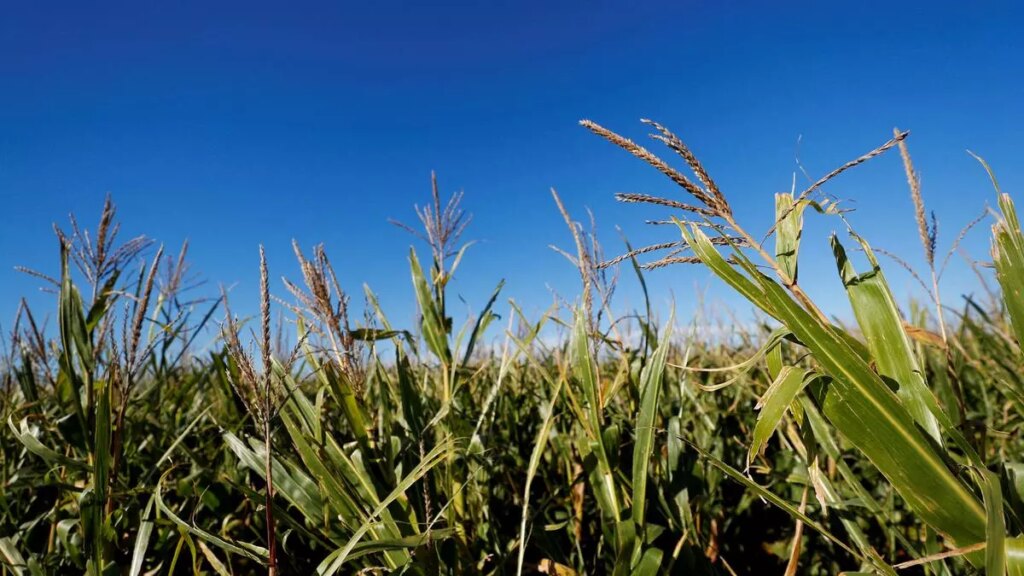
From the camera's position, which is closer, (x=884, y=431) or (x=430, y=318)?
(x=884, y=431)

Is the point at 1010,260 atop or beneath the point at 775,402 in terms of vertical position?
atop

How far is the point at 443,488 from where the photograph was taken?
58.4 inches

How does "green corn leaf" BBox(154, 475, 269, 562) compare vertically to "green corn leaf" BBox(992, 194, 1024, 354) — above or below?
below

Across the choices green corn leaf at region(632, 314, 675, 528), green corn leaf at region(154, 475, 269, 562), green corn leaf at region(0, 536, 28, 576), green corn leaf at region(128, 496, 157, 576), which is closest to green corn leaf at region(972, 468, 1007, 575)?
green corn leaf at region(632, 314, 675, 528)

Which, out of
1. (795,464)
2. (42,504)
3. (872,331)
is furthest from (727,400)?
(42,504)

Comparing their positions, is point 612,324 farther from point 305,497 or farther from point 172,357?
point 172,357

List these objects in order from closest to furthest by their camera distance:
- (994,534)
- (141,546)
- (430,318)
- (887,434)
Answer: (994,534) < (887,434) < (141,546) < (430,318)

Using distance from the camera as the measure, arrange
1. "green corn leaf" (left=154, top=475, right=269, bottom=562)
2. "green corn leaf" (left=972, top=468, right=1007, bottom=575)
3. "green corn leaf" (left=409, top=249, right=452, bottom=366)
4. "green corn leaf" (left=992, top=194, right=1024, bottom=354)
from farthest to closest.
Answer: "green corn leaf" (left=409, top=249, right=452, bottom=366) < "green corn leaf" (left=154, top=475, right=269, bottom=562) < "green corn leaf" (left=992, top=194, right=1024, bottom=354) < "green corn leaf" (left=972, top=468, right=1007, bottom=575)

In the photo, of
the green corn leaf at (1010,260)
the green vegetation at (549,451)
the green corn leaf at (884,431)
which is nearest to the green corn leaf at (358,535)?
the green vegetation at (549,451)

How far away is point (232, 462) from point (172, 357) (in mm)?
915

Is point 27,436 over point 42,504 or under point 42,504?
over

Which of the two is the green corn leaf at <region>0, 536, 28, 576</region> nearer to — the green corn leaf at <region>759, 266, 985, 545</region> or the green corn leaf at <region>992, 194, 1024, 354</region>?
the green corn leaf at <region>759, 266, 985, 545</region>

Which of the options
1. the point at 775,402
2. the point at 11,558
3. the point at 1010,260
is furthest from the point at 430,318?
the point at 1010,260

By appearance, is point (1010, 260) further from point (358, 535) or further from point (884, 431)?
point (358, 535)
